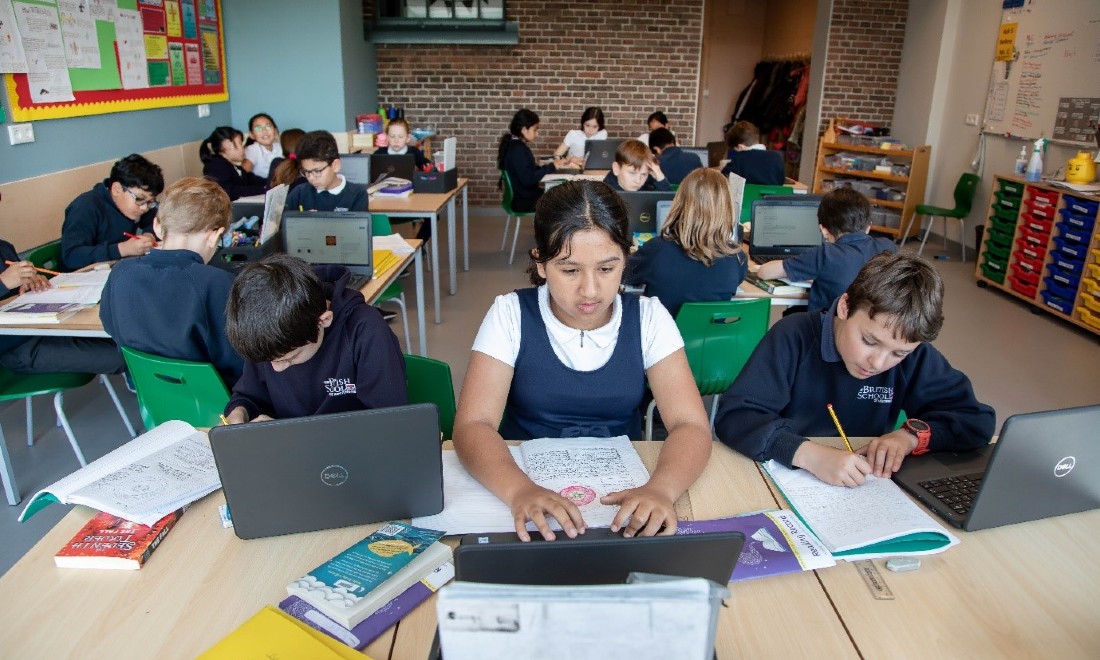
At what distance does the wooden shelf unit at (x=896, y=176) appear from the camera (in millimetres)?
6715

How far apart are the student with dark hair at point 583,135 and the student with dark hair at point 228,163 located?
108 inches

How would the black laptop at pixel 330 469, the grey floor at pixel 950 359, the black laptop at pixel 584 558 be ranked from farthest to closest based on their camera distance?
the grey floor at pixel 950 359
the black laptop at pixel 330 469
the black laptop at pixel 584 558

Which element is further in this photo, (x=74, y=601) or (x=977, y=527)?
(x=977, y=527)

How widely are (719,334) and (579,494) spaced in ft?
4.82

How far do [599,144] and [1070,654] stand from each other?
5.31 metres

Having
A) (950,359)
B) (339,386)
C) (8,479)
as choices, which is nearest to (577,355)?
(339,386)

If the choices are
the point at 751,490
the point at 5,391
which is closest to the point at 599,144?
the point at 5,391

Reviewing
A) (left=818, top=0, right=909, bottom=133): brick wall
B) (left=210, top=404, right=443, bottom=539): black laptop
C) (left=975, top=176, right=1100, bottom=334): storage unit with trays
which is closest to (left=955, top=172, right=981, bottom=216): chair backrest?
(left=975, top=176, right=1100, bottom=334): storage unit with trays

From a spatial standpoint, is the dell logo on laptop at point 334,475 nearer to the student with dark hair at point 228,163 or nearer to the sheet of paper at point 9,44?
the sheet of paper at point 9,44

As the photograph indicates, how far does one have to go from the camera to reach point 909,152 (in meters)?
6.67

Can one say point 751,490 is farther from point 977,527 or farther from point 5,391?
point 5,391

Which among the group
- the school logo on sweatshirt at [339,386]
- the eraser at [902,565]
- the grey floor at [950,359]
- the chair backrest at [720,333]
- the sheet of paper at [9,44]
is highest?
the sheet of paper at [9,44]

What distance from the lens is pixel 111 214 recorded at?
10.8 feet

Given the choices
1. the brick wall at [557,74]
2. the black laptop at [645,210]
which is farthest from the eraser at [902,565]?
the brick wall at [557,74]
